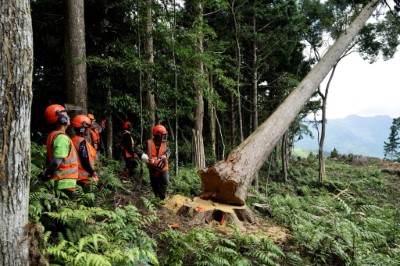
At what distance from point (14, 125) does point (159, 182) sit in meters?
5.22

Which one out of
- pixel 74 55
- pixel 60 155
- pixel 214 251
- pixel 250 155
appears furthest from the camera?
pixel 250 155

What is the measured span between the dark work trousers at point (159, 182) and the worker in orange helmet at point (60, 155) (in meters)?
3.06

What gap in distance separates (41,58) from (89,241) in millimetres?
10900

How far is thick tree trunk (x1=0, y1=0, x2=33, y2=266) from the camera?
258cm

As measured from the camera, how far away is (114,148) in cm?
1748

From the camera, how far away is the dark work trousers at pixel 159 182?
7.56 meters

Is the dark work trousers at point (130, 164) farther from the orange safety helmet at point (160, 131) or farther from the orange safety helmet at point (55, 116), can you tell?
the orange safety helmet at point (55, 116)

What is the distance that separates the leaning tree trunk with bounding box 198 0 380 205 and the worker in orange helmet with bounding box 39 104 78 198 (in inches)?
131

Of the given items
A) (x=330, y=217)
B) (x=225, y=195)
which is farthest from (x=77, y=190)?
(x=330, y=217)

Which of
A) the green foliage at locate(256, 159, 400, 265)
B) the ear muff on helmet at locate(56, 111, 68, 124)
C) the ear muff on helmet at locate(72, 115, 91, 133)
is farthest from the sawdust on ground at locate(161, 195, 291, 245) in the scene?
the ear muff on helmet at locate(56, 111, 68, 124)

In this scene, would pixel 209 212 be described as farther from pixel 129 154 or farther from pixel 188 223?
pixel 129 154

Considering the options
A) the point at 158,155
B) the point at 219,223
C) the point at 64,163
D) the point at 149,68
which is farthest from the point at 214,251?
the point at 149,68

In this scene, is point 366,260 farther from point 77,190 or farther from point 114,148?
point 114,148

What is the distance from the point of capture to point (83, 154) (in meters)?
5.14
